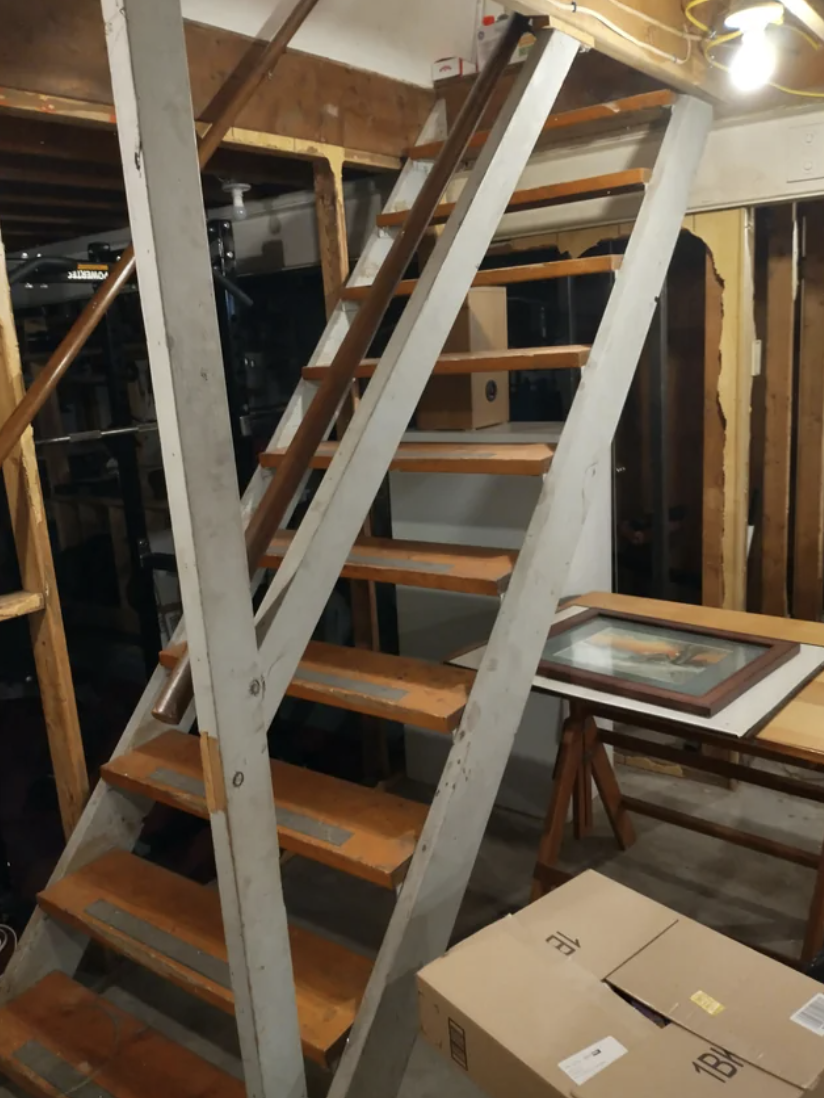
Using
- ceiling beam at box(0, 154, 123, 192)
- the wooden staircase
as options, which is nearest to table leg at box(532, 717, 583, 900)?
the wooden staircase

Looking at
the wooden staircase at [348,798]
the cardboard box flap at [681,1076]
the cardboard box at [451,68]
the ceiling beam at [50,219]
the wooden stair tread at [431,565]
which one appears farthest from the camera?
the ceiling beam at [50,219]

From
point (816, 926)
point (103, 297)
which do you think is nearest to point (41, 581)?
point (103, 297)

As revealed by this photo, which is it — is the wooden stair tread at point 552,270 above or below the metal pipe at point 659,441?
above

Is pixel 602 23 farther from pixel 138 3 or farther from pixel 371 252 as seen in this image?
pixel 138 3

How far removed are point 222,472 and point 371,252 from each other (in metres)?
1.79

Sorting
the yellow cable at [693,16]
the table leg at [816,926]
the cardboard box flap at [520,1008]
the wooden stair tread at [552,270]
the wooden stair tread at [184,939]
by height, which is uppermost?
the yellow cable at [693,16]

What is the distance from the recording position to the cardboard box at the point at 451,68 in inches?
116

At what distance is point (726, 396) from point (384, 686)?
69.3 inches

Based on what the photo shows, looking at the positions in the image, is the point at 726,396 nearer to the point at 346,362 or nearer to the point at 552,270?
the point at 552,270

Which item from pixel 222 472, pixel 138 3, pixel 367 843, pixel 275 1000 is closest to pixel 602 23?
pixel 138 3

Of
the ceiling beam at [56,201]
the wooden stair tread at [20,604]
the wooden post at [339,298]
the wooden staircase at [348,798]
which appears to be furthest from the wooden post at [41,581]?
the ceiling beam at [56,201]

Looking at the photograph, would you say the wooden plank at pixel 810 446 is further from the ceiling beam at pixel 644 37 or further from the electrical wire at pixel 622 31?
the electrical wire at pixel 622 31

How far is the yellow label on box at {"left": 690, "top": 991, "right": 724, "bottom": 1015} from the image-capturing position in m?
1.35

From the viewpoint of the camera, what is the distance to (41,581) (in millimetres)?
2074
